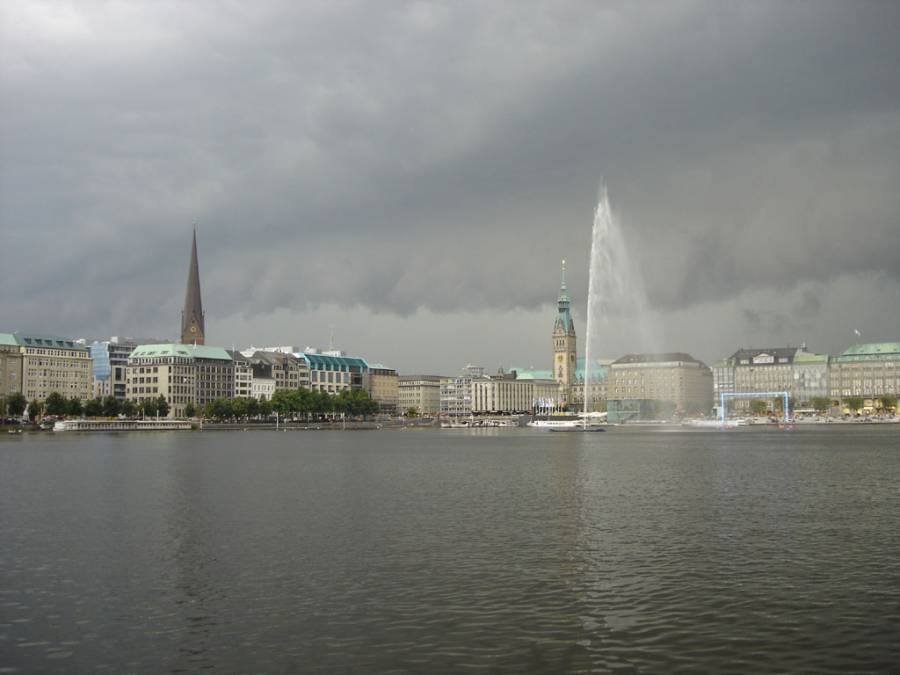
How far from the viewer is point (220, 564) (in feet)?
90.9

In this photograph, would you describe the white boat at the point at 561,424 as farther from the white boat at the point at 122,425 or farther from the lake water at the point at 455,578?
the lake water at the point at 455,578

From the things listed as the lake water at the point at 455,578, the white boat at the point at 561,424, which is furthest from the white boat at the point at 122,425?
the lake water at the point at 455,578

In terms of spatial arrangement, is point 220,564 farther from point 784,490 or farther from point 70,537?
point 784,490

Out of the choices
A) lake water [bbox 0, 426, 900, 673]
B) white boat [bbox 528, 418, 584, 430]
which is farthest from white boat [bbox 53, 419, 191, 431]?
lake water [bbox 0, 426, 900, 673]

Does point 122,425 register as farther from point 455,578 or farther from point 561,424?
point 455,578

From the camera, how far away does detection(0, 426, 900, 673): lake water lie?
18.4 m

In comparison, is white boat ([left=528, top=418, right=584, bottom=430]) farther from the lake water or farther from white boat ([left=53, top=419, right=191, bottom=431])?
the lake water

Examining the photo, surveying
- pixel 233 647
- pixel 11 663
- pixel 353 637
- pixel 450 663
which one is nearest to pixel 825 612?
pixel 450 663

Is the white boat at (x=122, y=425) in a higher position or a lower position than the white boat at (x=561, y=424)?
higher

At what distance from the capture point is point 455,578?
25016 millimetres

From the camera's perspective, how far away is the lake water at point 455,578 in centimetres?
1841

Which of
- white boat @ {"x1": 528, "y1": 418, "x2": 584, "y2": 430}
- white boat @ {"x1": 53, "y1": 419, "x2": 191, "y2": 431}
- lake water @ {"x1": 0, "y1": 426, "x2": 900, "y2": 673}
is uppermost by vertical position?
lake water @ {"x1": 0, "y1": 426, "x2": 900, "y2": 673}

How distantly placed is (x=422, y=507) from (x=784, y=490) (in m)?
18.8

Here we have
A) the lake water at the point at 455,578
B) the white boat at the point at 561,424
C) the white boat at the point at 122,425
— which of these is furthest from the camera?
the white boat at the point at 561,424
